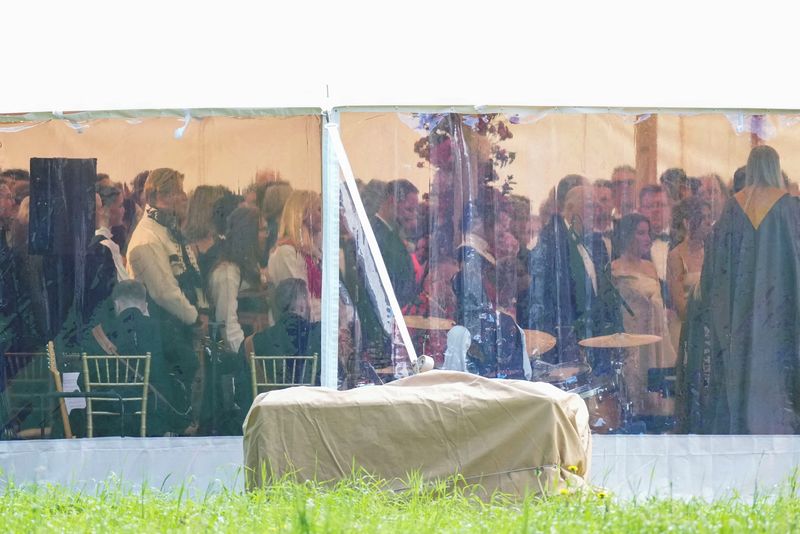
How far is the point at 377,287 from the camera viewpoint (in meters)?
7.51

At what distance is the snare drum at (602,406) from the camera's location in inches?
297

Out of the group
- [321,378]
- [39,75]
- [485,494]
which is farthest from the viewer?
[39,75]

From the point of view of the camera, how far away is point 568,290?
7602 millimetres

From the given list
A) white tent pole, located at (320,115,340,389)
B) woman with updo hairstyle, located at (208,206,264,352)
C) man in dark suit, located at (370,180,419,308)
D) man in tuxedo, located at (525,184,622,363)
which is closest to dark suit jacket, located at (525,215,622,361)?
man in tuxedo, located at (525,184,622,363)

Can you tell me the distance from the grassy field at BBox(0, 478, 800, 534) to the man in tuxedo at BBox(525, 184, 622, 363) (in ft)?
8.56

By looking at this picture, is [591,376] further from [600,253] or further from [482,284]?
[482,284]

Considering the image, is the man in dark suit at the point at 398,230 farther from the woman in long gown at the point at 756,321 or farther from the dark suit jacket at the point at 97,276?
the woman in long gown at the point at 756,321

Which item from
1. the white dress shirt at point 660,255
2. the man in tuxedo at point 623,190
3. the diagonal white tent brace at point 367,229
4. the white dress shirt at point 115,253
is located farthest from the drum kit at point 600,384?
the white dress shirt at point 115,253

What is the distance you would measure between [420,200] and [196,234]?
1.47 metres

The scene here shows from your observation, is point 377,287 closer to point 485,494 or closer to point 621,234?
point 621,234

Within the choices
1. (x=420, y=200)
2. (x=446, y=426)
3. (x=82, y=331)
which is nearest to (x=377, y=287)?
(x=420, y=200)

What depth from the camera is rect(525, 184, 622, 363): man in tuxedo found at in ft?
24.9

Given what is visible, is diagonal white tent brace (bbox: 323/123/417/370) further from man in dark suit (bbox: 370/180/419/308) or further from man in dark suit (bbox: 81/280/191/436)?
man in dark suit (bbox: 81/280/191/436)

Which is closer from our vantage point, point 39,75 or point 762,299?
point 762,299
